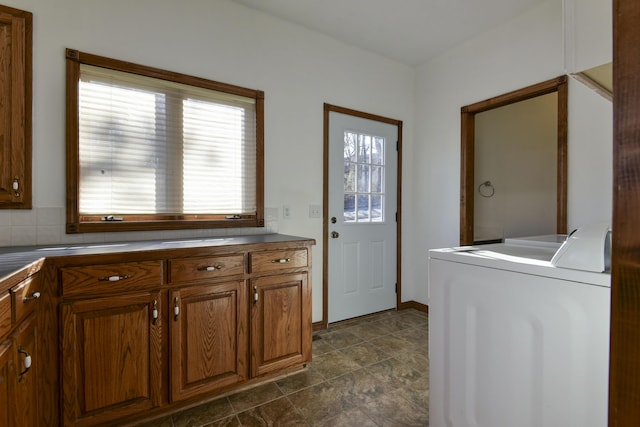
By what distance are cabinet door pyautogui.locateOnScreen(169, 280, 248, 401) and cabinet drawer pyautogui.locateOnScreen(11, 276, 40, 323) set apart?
0.55 meters

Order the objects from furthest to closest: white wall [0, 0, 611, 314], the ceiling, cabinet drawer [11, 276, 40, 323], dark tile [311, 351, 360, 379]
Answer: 1. the ceiling
2. dark tile [311, 351, 360, 379]
3. white wall [0, 0, 611, 314]
4. cabinet drawer [11, 276, 40, 323]

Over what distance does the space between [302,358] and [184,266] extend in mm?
1027

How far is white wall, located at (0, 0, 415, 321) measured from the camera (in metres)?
1.86

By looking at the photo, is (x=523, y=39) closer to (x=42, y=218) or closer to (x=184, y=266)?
(x=184, y=266)

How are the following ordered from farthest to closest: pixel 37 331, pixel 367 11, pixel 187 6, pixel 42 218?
1. pixel 367 11
2. pixel 187 6
3. pixel 42 218
4. pixel 37 331

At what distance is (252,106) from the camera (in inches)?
101

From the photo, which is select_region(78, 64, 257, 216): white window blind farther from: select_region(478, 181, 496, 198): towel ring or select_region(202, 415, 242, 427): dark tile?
select_region(478, 181, 496, 198): towel ring

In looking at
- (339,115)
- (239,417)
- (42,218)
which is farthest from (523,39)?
(42,218)

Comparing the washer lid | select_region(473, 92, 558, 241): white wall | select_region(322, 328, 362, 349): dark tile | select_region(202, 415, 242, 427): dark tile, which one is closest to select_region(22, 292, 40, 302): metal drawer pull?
select_region(202, 415, 242, 427): dark tile

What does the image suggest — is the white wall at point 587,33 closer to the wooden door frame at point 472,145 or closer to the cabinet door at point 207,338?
the cabinet door at point 207,338

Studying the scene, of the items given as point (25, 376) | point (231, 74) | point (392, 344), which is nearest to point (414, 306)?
point (392, 344)

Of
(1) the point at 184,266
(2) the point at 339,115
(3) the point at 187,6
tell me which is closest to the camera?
(1) the point at 184,266

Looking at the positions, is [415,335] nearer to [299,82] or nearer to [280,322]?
[280,322]

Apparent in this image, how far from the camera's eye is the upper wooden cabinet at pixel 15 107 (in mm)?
1749
